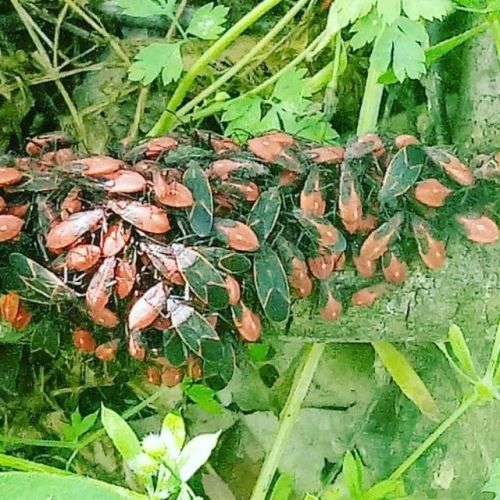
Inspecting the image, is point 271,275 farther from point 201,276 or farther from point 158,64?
point 158,64

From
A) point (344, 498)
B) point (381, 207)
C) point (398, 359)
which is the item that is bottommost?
point (344, 498)

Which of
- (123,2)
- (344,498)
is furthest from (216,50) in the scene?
(344,498)

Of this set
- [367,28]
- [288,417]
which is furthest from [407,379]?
[367,28]

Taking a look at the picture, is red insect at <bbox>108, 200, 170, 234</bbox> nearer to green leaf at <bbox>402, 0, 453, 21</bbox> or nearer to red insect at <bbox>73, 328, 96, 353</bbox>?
red insect at <bbox>73, 328, 96, 353</bbox>

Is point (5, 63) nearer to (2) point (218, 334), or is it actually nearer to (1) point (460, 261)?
(2) point (218, 334)

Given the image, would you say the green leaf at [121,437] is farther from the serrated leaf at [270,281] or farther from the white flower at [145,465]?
the serrated leaf at [270,281]

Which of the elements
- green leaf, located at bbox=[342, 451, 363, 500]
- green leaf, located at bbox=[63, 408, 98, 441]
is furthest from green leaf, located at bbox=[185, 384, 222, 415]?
green leaf, located at bbox=[342, 451, 363, 500]
